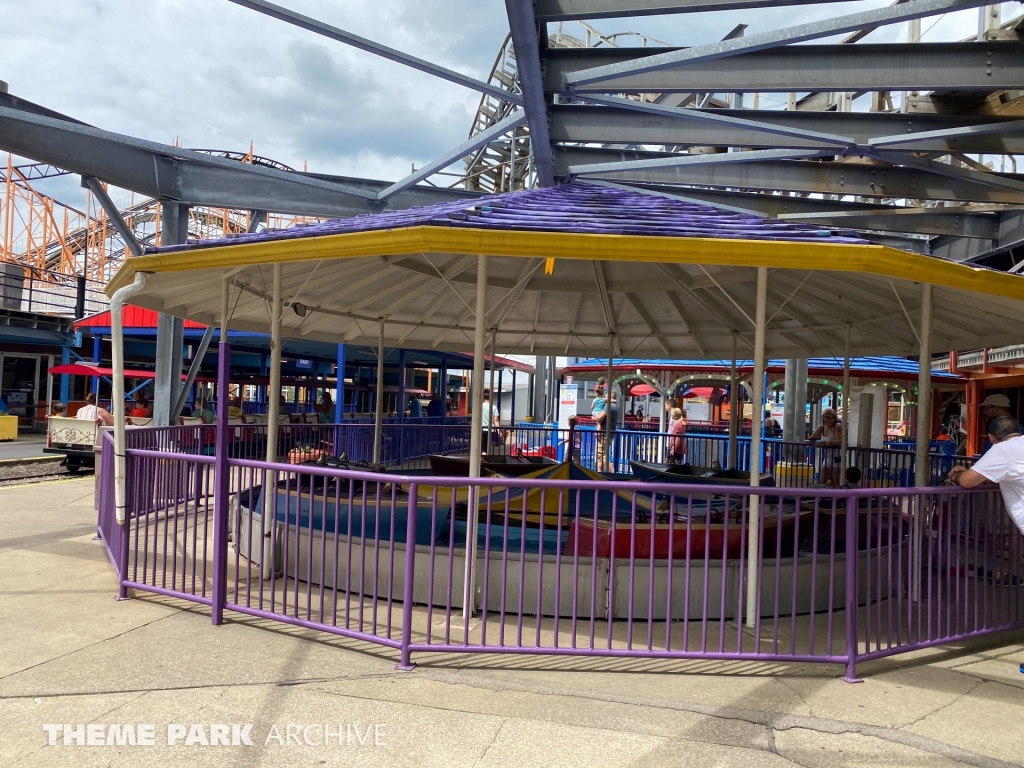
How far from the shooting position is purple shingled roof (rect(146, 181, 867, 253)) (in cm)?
528

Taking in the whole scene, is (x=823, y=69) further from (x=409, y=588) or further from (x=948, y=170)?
(x=409, y=588)

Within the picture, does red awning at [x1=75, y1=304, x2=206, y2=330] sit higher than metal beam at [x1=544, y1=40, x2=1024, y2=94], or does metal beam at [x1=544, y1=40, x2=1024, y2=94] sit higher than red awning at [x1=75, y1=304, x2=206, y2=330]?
metal beam at [x1=544, y1=40, x2=1024, y2=94]

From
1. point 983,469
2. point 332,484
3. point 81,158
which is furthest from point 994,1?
point 81,158

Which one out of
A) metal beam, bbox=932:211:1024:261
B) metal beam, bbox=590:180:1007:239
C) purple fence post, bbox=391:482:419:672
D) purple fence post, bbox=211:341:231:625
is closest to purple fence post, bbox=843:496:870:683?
purple fence post, bbox=391:482:419:672

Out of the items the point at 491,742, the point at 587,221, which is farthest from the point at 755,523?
the point at 491,742

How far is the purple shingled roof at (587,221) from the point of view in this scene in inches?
208

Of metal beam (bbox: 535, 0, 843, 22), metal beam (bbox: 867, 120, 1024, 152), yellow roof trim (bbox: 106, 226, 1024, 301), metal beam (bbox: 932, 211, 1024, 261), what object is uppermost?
metal beam (bbox: 535, 0, 843, 22)

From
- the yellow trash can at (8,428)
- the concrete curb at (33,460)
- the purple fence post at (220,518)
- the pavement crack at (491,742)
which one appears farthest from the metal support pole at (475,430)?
the yellow trash can at (8,428)

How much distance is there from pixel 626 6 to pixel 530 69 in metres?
1.11

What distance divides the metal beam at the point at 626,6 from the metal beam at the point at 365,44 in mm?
1024

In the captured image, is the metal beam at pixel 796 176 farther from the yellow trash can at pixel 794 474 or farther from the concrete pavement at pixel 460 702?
the concrete pavement at pixel 460 702

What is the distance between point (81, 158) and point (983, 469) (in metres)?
10.0

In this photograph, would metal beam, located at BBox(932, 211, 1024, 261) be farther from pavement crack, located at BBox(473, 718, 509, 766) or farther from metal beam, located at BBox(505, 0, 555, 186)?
pavement crack, located at BBox(473, 718, 509, 766)

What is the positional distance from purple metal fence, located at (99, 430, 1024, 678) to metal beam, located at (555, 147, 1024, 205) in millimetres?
5738
